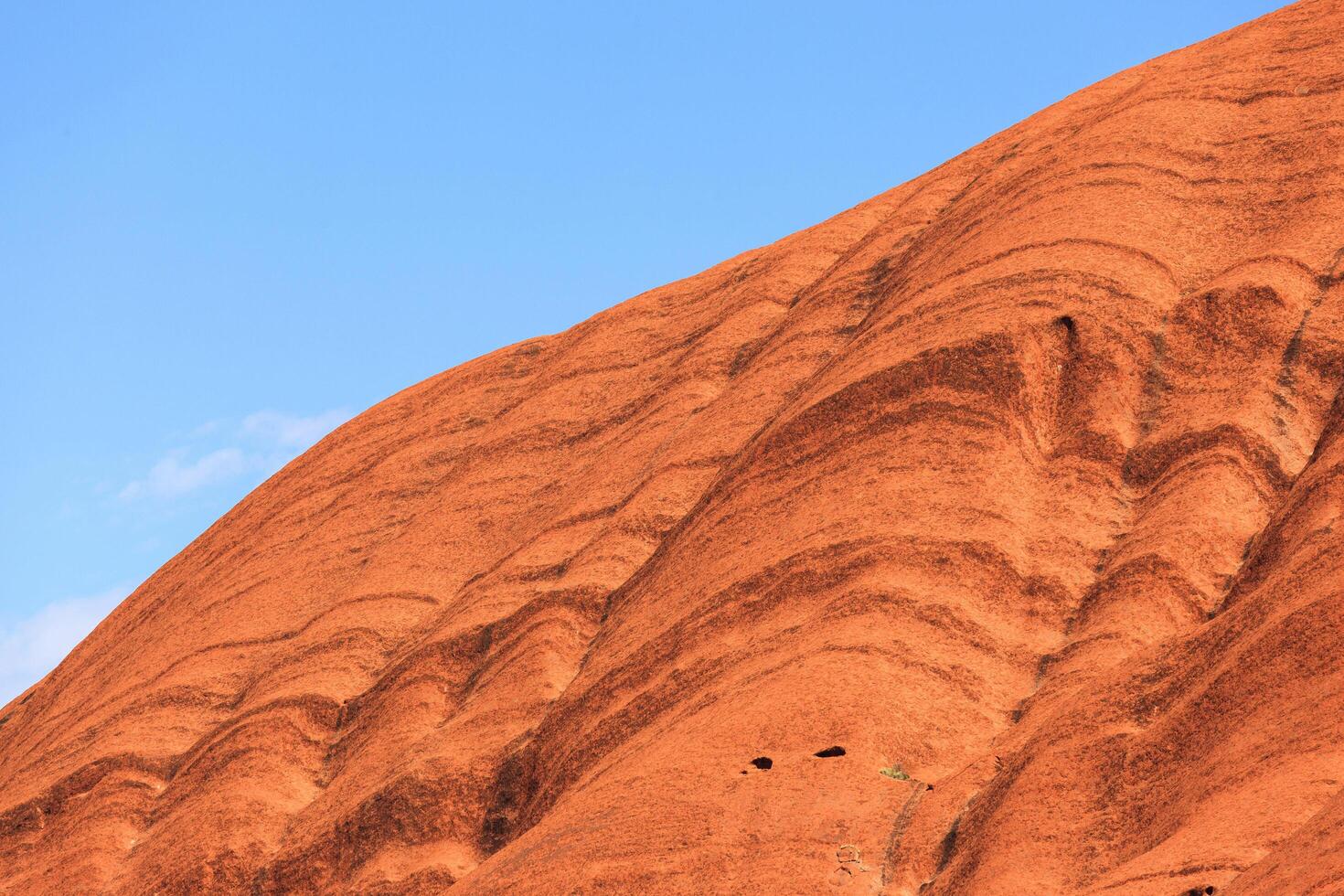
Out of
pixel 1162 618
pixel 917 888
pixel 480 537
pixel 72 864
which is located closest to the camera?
pixel 917 888

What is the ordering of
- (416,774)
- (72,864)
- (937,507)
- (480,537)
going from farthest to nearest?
(480,537) → (72,864) → (416,774) → (937,507)

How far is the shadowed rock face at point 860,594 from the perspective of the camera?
648 inches

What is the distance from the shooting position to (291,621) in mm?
30844

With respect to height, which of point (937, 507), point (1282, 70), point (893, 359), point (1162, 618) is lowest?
point (1162, 618)

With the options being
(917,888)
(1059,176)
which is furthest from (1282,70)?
(917,888)

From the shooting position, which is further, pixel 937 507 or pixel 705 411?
pixel 705 411

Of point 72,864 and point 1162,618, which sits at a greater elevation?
point 1162,618

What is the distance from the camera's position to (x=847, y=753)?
18422 millimetres

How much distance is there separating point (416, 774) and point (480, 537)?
24.8 ft

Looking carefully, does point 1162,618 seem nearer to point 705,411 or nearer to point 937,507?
point 937,507

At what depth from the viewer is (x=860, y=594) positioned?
68.6 feet

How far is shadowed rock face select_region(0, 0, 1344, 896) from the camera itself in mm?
16469

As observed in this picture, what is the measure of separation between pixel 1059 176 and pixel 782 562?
29.3ft

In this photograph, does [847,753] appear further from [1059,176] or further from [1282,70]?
[1282,70]
